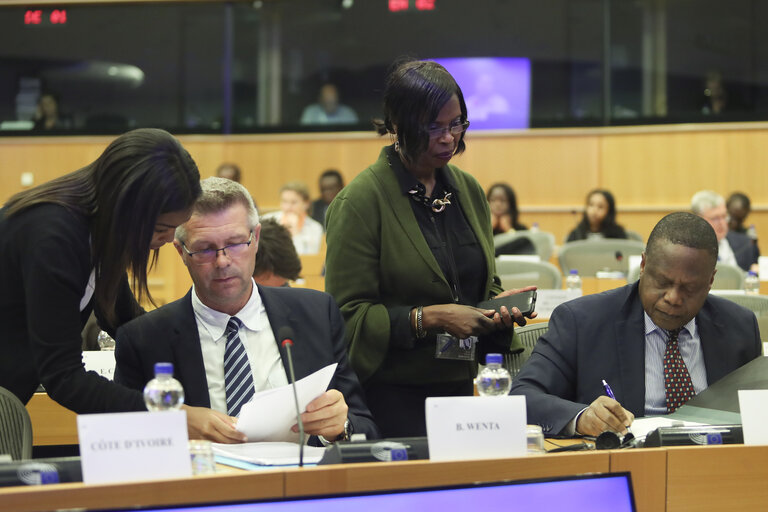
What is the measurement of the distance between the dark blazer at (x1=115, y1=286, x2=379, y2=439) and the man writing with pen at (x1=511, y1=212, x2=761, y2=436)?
0.42 metres

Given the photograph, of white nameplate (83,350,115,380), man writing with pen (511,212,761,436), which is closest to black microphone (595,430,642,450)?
man writing with pen (511,212,761,436)

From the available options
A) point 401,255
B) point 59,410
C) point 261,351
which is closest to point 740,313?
point 401,255

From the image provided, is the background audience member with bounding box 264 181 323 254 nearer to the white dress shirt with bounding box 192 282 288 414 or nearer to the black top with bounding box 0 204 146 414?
the white dress shirt with bounding box 192 282 288 414

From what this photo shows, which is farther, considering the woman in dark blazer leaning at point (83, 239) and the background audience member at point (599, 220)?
the background audience member at point (599, 220)

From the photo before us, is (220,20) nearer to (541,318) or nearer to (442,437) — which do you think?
(541,318)

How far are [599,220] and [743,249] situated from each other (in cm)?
112

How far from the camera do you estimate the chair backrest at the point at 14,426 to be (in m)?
2.13

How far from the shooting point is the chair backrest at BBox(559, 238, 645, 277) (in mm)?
6262

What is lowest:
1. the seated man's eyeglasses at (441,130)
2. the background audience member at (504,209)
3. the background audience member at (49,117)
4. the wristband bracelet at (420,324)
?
the wristband bracelet at (420,324)

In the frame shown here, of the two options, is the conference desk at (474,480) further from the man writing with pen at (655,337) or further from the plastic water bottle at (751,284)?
the plastic water bottle at (751,284)

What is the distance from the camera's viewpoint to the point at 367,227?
245 cm

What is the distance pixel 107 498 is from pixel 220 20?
9.00 meters

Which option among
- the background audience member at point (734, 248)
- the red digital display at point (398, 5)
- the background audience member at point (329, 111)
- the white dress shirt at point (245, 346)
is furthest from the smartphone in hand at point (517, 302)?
the red digital display at point (398, 5)

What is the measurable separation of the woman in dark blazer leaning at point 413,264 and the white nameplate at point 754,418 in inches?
26.5
